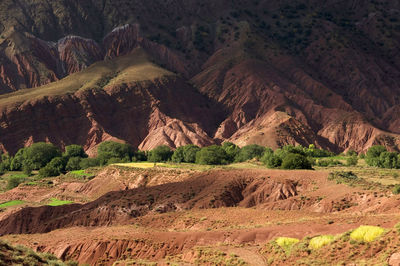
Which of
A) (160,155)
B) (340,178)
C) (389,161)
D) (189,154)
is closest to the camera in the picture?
(340,178)

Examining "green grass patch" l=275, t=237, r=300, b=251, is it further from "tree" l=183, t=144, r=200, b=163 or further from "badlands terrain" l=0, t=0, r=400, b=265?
"tree" l=183, t=144, r=200, b=163

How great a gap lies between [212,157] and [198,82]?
273 feet

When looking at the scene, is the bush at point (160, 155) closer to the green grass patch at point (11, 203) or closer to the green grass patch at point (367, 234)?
the green grass patch at point (11, 203)

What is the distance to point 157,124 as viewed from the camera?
15250 cm

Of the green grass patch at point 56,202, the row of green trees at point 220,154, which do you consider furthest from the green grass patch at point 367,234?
the row of green trees at point 220,154

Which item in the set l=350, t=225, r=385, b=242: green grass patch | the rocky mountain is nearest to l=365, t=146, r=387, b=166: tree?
the rocky mountain

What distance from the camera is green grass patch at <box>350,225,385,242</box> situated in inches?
1302

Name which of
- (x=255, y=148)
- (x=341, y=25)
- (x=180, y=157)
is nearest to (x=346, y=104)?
(x=341, y=25)

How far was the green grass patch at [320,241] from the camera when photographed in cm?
3494

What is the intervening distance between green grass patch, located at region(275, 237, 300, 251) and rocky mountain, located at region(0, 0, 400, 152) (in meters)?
94.6

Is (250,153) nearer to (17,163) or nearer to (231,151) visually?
(231,151)

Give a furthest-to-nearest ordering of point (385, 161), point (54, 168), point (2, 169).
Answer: point (2, 169)
point (54, 168)
point (385, 161)

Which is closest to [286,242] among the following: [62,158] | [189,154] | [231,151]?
[189,154]

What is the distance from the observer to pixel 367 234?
110ft
